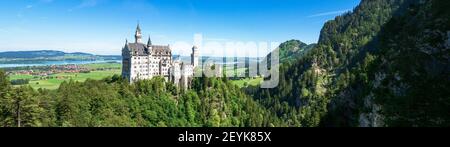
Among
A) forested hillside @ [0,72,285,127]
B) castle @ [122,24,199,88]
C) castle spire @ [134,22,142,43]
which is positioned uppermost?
castle spire @ [134,22,142,43]

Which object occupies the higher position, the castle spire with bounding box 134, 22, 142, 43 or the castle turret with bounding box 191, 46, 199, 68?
the castle spire with bounding box 134, 22, 142, 43

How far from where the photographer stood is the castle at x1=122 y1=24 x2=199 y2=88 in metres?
124

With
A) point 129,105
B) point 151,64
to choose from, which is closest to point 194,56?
point 151,64

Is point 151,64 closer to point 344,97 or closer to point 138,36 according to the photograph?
point 138,36

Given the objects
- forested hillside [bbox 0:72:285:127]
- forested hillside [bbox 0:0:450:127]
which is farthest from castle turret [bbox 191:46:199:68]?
forested hillside [bbox 0:0:450:127]

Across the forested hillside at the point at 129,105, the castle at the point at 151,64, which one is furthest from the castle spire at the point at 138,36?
the forested hillside at the point at 129,105

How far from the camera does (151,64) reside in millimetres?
129750

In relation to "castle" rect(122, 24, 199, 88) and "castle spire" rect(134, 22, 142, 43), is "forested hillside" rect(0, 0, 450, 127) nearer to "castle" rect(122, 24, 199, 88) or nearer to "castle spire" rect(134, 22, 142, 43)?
"castle" rect(122, 24, 199, 88)

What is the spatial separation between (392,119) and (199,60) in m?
106

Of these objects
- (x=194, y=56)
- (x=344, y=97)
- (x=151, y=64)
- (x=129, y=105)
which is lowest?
(x=129, y=105)

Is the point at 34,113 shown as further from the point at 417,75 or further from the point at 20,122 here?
the point at 417,75
